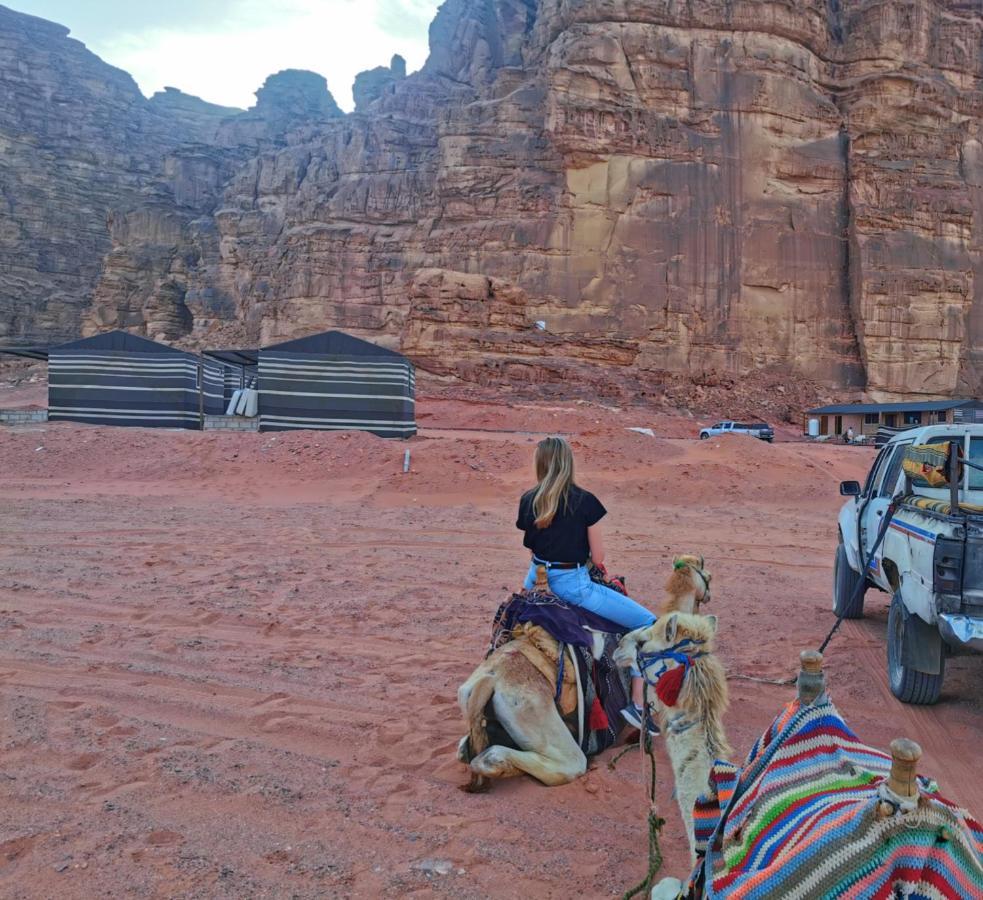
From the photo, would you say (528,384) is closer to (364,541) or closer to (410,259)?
(410,259)

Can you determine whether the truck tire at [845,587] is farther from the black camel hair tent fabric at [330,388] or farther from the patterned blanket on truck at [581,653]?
the black camel hair tent fabric at [330,388]

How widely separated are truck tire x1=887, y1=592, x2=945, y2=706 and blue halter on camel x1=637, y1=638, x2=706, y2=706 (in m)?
3.04

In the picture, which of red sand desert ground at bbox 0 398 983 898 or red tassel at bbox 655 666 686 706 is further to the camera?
red sand desert ground at bbox 0 398 983 898

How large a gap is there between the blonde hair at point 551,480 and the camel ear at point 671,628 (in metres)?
1.44

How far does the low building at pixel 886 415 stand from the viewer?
125 ft

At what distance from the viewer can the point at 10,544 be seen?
31.6ft

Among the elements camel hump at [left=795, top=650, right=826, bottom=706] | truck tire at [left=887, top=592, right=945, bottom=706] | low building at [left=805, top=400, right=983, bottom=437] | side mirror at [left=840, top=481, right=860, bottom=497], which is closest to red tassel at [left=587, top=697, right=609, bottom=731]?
camel hump at [left=795, top=650, right=826, bottom=706]

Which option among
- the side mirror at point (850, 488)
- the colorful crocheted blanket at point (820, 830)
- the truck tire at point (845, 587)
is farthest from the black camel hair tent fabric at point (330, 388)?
the colorful crocheted blanket at point (820, 830)

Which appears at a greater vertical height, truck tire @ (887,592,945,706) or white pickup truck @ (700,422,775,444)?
truck tire @ (887,592,945,706)

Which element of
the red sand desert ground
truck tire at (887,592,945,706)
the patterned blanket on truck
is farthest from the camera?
truck tire at (887,592,945,706)

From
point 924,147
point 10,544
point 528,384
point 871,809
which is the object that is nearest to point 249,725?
point 871,809

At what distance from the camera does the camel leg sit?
141 inches

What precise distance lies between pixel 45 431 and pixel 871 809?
23146 mm

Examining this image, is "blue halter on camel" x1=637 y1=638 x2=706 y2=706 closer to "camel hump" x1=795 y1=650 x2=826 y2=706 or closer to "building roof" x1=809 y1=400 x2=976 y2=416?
A: "camel hump" x1=795 y1=650 x2=826 y2=706
